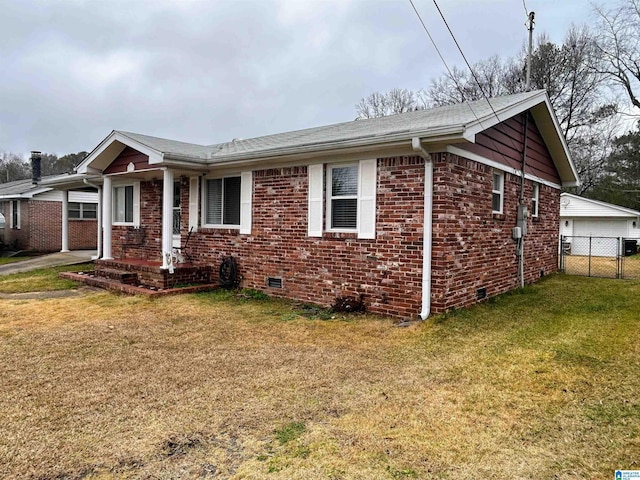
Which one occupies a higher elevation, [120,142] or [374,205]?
[120,142]

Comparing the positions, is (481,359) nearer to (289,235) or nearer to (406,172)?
(406,172)

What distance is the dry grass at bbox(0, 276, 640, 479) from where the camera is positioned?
2717 millimetres

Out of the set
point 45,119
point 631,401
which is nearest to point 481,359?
point 631,401

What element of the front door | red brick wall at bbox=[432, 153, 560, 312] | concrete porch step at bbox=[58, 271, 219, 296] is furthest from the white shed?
concrete porch step at bbox=[58, 271, 219, 296]

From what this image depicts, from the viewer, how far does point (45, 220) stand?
64.0 ft

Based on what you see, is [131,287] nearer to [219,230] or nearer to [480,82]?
[219,230]

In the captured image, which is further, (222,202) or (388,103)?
(388,103)

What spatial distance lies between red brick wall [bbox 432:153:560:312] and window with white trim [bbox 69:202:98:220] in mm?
18951

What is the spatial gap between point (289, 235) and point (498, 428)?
18.4 ft

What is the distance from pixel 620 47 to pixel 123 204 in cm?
2546

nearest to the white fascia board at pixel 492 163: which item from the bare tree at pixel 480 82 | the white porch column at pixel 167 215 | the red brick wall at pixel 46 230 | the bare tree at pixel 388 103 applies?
the white porch column at pixel 167 215

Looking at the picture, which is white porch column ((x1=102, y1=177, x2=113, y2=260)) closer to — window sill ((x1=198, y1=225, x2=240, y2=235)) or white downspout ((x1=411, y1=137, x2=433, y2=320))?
window sill ((x1=198, y1=225, x2=240, y2=235))

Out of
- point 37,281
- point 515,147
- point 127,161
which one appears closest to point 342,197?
point 515,147

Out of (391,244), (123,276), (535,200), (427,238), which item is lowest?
(123,276)
